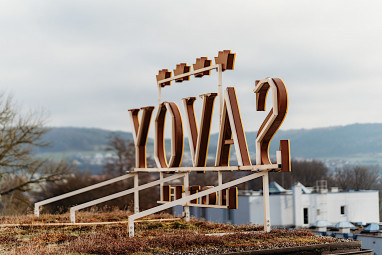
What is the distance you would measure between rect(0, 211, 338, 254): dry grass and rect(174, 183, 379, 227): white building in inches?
1801

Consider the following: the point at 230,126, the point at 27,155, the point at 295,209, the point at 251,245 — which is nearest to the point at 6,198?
the point at 27,155

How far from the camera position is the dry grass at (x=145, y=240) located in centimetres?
1395

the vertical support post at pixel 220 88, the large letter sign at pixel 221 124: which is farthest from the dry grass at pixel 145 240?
the vertical support post at pixel 220 88

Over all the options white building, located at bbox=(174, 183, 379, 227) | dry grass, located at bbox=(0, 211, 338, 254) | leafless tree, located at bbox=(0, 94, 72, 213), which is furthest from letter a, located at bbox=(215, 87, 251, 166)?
white building, located at bbox=(174, 183, 379, 227)

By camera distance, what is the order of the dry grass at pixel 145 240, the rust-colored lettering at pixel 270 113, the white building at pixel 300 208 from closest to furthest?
the dry grass at pixel 145 240, the rust-colored lettering at pixel 270 113, the white building at pixel 300 208

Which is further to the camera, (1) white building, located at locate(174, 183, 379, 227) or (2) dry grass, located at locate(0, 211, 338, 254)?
(1) white building, located at locate(174, 183, 379, 227)

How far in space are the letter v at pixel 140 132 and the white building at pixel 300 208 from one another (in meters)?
41.6

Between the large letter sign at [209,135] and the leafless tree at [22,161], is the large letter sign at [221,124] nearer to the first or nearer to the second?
the large letter sign at [209,135]

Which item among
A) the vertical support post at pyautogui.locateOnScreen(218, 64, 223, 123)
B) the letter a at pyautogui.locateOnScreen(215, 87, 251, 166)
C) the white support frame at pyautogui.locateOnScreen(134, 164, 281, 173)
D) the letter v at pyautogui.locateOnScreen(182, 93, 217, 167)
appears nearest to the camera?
the white support frame at pyautogui.locateOnScreen(134, 164, 281, 173)

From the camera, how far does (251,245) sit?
1447cm

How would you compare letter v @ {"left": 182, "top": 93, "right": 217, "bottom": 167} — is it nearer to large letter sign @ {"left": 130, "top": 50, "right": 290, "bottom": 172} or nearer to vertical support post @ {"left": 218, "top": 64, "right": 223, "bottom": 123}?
large letter sign @ {"left": 130, "top": 50, "right": 290, "bottom": 172}

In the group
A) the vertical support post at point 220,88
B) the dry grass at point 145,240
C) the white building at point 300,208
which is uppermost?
the vertical support post at point 220,88

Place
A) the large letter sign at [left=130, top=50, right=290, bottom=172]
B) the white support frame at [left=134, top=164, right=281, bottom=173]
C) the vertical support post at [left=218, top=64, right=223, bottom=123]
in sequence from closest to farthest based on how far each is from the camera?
the large letter sign at [left=130, top=50, right=290, bottom=172]
the white support frame at [left=134, top=164, right=281, bottom=173]
the vertical support post at [left=218, top=64, right=223, bottom=123]

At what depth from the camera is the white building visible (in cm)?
6681
